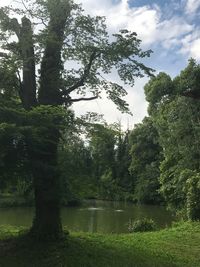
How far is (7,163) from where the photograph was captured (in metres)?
9.30

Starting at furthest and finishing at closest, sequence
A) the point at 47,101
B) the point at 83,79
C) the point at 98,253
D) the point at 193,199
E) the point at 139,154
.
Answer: the point at 139,154
the point at 193,199
the point at 83,79
the point at 47,101
the point at 98,253

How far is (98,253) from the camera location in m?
10.8

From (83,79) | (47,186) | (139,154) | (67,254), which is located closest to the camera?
(47,186)

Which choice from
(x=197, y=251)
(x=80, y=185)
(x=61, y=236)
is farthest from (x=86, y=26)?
(x=197, y=251)

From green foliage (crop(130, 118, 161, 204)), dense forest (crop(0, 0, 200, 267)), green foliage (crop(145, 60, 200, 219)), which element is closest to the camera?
dense forest (crop(0, 0, 200, 267))

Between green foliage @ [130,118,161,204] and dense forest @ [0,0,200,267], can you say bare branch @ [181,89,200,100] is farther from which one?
green foliage @ [130,118,161,204]

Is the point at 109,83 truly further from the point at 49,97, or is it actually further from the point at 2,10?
the point at 2,10

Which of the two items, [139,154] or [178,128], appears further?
[139,154]

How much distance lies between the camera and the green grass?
9.85m

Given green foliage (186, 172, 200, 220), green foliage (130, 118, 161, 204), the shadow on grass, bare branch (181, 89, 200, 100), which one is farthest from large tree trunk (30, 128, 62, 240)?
green foliage (130, 118, 161, 204)

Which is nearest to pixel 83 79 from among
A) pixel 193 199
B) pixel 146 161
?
pixel 193 199

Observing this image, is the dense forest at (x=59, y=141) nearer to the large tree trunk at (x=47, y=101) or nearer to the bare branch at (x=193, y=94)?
the large tree trunk at (x=47, y=101)

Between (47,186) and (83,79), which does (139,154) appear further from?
(47,186)

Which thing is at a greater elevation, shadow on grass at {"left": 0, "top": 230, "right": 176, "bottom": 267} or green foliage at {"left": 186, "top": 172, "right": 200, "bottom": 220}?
green foliage at {"left": 186, "top": 172, "right": 200, "bottom": 220}
